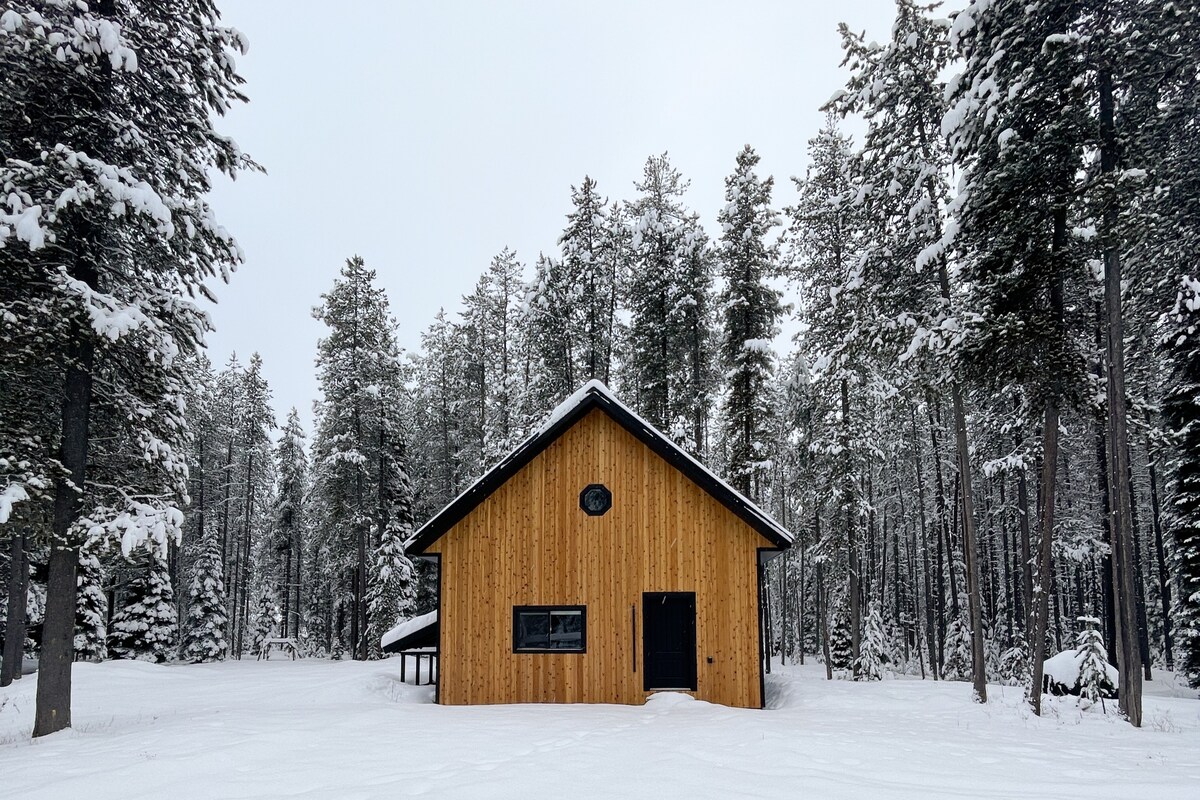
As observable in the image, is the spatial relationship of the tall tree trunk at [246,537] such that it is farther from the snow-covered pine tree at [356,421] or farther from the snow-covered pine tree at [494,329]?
the snow-covered pine tree at [494,329]

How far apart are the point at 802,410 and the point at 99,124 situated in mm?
20103

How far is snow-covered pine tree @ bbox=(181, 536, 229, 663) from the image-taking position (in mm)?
35250

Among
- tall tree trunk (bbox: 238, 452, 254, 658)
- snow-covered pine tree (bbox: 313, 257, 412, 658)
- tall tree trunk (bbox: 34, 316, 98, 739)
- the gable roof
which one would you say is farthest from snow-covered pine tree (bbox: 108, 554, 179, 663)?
tall tree trunk (bbox: 34, 316, 98, 739)

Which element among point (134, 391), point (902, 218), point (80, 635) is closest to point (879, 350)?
point (902, 218)

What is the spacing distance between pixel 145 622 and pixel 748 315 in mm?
28989

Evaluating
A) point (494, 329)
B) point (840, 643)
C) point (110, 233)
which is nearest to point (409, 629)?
point (110, 233)

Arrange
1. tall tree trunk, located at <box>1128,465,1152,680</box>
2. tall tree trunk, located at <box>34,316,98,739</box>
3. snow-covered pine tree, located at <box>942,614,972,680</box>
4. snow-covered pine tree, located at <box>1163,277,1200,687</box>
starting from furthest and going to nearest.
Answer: tall tree trunk, located at <box>1128,465,1152,680</box> → snow-covered pine tree, located at <box>942,614,972,680</box> → snow-covered pine tree, located at <box>1163,277,1200,687</box> → tall tree trunk, located at <box>34,316,98,739</box>

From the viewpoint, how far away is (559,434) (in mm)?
15844

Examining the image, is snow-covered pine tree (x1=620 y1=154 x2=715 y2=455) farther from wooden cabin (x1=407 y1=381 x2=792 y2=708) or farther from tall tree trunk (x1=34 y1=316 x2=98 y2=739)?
tall tree trunk (x1=34 y1=316 x2=98 y2=739)

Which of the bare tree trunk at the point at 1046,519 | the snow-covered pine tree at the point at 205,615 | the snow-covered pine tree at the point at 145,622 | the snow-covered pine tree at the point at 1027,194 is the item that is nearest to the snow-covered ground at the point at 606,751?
the bare tree trunk at the point at 1046,519

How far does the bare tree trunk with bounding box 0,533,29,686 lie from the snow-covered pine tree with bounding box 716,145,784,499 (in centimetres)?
1976

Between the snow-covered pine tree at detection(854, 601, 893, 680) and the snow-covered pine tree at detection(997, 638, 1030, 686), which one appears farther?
the snow-covered pine tree at detection(854, 601, 893, 680)

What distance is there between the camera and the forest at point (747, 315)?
10656 mm

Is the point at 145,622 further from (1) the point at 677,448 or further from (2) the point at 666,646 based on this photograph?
(1) the point at 677,448
